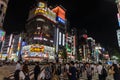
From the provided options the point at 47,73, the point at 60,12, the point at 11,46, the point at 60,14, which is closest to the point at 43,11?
the point at 60,14

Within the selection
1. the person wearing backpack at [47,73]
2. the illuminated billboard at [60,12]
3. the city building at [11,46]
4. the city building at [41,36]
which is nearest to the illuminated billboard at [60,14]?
the illuminated billboard at [60,12]

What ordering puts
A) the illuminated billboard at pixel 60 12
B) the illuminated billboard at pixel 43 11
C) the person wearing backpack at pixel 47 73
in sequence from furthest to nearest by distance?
the illuminated billboard at pixel 60 12 < the illuminated billboard at pixel 43 11 < the person wearing backpack at pixel 47 73

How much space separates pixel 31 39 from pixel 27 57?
32.1 feet

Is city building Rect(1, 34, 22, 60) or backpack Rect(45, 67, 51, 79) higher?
city building Rect(1, 34, 22, 60)

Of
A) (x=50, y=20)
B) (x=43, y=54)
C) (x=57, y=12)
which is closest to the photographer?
(x=43, y=54)

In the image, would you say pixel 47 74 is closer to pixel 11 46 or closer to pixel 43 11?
pixel 43 11

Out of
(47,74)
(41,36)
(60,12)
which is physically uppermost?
(60,12)

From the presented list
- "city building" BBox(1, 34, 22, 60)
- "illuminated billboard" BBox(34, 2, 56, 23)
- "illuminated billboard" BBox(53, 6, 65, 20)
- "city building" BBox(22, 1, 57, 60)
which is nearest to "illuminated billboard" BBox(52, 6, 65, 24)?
"illuminated billboard" BBox(53, 6, 65, 20)

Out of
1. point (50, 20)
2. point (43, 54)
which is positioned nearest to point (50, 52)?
point (43, 54)

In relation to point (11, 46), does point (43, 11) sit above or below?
above

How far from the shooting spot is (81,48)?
118750mm

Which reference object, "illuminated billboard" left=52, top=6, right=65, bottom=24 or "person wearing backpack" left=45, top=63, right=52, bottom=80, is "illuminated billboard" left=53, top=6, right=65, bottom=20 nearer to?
"illuminated billboard" left=52, top=6, right=65, bottom=24

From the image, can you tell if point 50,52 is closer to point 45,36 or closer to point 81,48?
point 45,36

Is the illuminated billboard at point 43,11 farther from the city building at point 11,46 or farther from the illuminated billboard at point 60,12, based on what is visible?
the city building at point 11,46
